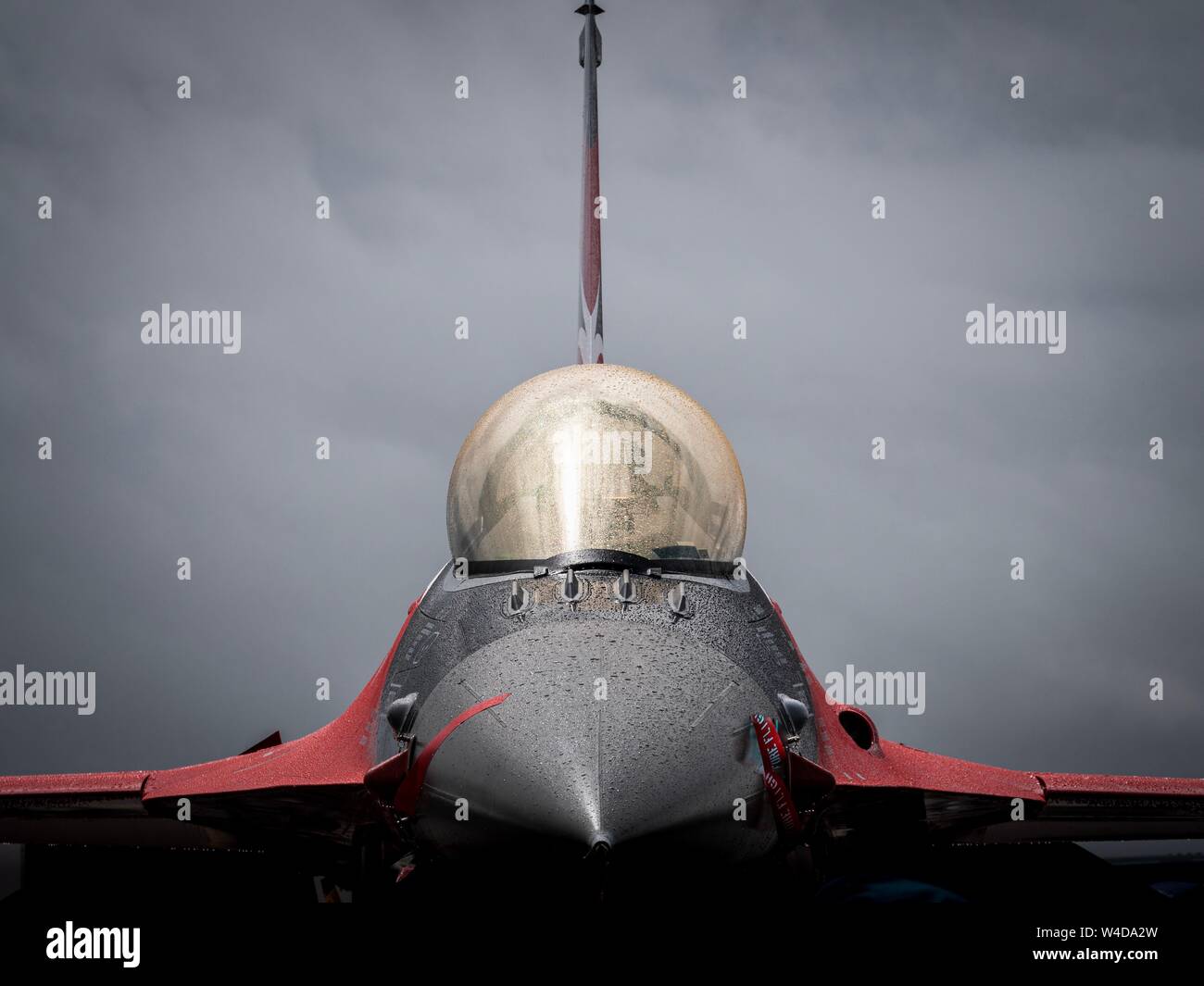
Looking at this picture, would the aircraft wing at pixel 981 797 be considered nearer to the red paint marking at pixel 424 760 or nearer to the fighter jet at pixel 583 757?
the fighter jet at pixel 583 757

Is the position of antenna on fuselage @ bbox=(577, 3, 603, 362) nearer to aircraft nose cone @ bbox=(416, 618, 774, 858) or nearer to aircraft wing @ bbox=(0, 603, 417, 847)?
aircraft wing @ bbox=(0, 603, 417, 847)

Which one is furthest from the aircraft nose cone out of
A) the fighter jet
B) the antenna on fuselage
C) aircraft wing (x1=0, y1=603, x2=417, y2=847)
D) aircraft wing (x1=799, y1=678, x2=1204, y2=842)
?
the antenna on fuselage

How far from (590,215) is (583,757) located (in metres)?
6.32

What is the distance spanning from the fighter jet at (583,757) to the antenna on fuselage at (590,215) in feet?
8.52

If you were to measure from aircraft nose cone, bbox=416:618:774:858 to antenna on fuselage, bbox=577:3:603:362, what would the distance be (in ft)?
14.4

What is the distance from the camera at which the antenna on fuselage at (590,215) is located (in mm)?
9078

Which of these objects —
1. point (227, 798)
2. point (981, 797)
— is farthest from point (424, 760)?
point (981, 797)

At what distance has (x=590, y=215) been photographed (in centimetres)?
967
